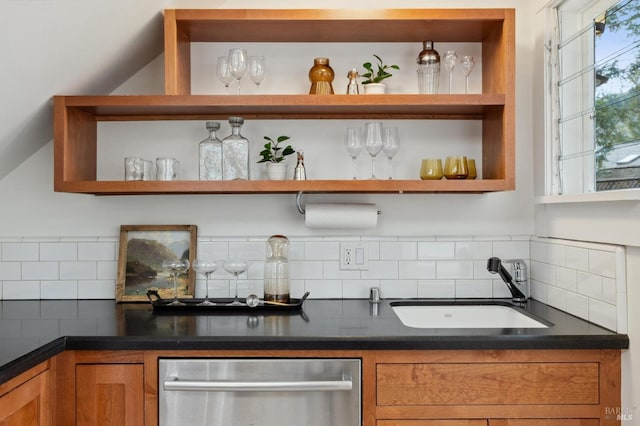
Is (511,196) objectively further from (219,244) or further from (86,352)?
(86,352)

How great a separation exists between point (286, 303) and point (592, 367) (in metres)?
1.07

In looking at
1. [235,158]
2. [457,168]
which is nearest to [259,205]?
[235,158]

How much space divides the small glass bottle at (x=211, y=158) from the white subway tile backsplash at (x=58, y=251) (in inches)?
27.9

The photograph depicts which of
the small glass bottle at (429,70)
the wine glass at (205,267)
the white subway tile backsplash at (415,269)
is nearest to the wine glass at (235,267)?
the wine glass at (205,267)

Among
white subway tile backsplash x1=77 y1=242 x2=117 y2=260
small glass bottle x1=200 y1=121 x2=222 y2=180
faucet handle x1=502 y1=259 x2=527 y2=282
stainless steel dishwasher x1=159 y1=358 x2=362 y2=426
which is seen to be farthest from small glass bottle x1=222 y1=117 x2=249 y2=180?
faucet handle x1=502 y1=259 x2=527 y2=282

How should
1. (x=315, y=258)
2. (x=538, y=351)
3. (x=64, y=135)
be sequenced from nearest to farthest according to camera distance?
(x=538, y=351) → (x=64, y=135) → (x=315, y=258)

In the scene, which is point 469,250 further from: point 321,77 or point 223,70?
point 223,70

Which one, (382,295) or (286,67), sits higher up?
(286,67)

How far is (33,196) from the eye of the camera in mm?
2229

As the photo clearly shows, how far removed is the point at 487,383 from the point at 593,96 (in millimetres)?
1113

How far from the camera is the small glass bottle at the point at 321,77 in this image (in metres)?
2.09

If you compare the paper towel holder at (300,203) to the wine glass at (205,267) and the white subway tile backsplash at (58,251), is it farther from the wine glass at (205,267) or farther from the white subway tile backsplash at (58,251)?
the white subway tile backsplash at (58,251)

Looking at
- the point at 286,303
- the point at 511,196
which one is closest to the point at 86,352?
the point at 286,303

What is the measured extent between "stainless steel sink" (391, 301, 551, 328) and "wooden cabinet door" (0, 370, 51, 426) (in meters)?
1.23
